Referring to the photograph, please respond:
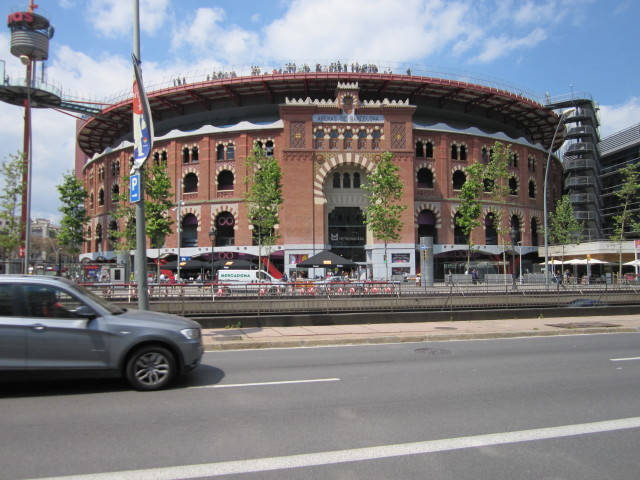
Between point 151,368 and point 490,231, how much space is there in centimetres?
4662

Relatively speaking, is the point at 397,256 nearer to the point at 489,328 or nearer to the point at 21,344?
the point at 489,328

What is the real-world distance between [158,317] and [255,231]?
114 ft

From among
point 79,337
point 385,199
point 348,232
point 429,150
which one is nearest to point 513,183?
point 429,150

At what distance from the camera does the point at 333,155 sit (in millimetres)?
42000

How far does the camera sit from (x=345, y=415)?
5.92 metres

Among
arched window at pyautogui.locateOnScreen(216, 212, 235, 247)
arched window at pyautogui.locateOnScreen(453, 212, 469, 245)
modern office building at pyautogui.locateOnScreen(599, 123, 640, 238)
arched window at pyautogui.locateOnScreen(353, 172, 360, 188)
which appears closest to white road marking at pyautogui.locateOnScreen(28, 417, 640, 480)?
arched window at pyautogui.locateOnScreen(353, 172, 360, 188)

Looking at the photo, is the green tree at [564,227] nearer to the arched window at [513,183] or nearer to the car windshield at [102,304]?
the arched window at [513,183]

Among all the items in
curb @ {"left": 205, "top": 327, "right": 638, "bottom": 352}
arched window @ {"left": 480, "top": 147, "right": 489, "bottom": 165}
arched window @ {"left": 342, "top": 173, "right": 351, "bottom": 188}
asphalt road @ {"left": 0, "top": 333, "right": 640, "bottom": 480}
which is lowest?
curb @ {"left": 205, "top": 327, "right": 638, "bottom": 352}

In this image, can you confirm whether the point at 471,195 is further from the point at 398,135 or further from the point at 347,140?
the point at 347,140

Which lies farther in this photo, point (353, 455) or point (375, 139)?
point (375, 139)

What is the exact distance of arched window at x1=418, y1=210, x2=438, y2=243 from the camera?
148 feet

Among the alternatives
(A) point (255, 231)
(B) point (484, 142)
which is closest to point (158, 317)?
(A) point (255, 231)

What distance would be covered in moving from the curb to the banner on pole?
16.5ft

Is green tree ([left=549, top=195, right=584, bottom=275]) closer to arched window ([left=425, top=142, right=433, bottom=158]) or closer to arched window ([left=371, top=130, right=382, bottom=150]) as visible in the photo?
arched window ([left=425, top=142, right=433, bottom=158])
